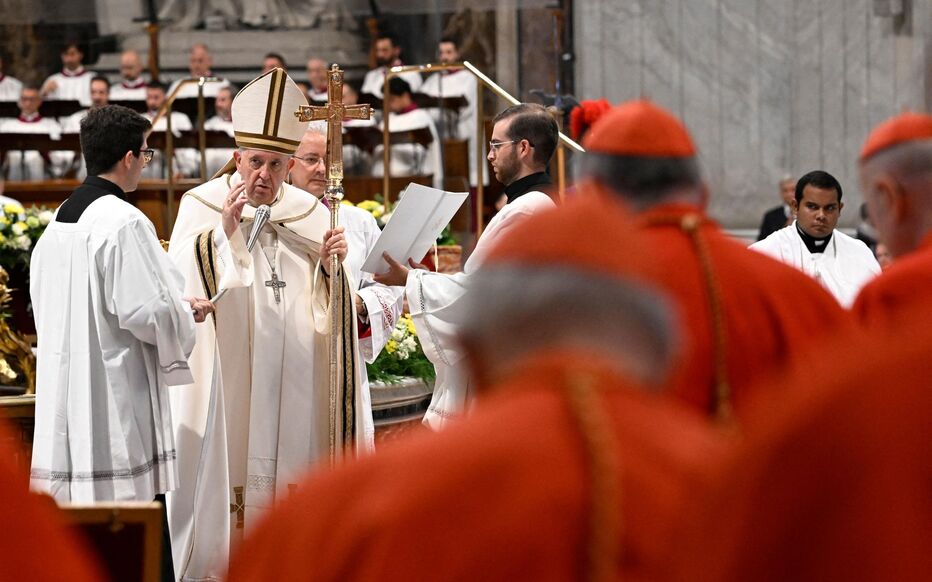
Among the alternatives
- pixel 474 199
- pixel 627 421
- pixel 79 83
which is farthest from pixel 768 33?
pixel 627 421

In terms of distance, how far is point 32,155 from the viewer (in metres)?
15.2

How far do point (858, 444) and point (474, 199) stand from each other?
13.0 meters

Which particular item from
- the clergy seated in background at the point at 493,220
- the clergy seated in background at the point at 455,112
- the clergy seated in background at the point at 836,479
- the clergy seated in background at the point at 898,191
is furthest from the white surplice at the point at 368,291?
the clergy seated in background at the point at 455,112

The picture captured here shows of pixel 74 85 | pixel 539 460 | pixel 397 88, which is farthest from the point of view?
pixel 74 85

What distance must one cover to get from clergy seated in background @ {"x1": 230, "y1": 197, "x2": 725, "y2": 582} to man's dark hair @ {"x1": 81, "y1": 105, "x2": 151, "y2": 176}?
3939 millimetres

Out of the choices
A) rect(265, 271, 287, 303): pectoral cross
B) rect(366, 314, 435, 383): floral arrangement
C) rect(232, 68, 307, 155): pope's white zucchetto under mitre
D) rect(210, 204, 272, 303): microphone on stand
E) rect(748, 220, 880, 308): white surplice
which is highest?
rect(232, 68, 307, 155): pope's white zucchetto under mitre

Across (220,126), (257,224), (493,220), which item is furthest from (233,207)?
(220,126)

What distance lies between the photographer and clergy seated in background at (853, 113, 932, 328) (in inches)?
119

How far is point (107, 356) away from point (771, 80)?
367 inches

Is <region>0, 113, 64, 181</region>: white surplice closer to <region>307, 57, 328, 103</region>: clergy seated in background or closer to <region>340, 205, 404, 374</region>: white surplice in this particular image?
<region>307, 57, 328, 103</region>: clergy seated in background

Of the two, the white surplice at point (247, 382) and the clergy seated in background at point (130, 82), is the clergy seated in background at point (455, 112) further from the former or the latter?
the white surplice at point (247, 382)

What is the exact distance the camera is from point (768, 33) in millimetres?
13086

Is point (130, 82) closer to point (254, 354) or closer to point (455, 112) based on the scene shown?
point (455, 112)

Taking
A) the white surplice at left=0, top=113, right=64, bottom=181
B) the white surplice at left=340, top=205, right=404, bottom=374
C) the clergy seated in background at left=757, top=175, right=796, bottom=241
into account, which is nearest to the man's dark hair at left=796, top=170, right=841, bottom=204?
the white surplice at left=340, top=205, right=404, bottom=374
